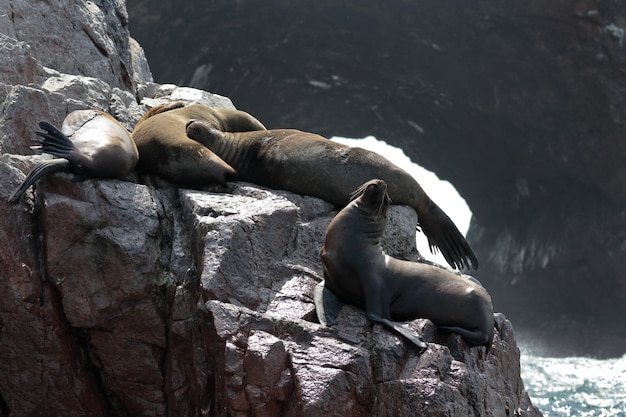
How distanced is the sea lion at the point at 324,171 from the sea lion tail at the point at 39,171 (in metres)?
1.48

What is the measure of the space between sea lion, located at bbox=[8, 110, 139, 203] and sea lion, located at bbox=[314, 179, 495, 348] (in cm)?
174

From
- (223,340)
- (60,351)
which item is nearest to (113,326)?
(60,351)

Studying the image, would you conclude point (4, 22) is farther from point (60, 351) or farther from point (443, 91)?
point (443, 91)

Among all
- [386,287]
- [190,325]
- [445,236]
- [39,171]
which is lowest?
[190,325]

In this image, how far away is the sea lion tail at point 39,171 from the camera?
198 inches

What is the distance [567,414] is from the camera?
1229cm

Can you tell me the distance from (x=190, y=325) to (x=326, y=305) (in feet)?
2.89

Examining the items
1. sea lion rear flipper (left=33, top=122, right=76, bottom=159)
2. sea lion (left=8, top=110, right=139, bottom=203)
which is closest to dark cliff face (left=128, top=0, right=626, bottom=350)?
sea lion (left=8, top=110, right=139, bottom=203)

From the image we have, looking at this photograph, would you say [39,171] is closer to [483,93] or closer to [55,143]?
[55,143]

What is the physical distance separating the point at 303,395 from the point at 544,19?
1604cm

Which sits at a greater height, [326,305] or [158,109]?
[158,109]

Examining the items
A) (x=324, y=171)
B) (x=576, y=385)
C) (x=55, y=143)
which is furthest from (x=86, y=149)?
(x=576, y=385)

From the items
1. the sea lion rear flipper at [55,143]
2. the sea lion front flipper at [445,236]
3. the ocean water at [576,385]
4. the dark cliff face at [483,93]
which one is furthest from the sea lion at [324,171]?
the dark cliff face at [483,93]

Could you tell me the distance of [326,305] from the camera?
484 cm
